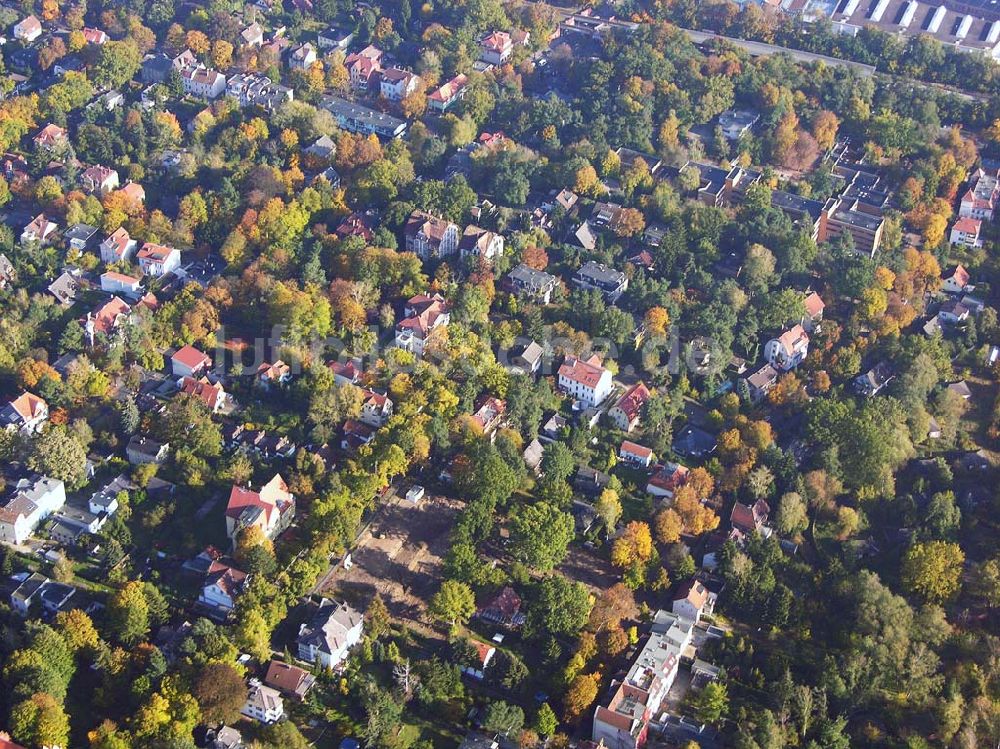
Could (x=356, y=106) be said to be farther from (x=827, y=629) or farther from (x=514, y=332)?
(x=827, y=629)

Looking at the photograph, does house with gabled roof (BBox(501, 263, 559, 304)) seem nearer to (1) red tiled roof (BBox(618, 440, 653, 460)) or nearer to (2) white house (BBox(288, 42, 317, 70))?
(1) red tiled roof (BBox(618, 440, 653, 460))

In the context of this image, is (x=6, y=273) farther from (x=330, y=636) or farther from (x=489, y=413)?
(x=330, y=636)

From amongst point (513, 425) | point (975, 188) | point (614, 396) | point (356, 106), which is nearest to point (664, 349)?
point (614, 396)

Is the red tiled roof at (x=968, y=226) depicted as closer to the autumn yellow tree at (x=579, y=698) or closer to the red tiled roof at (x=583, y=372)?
the red tiled roof at (x=583, y=372)

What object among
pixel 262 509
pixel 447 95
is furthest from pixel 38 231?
pixel 447 95

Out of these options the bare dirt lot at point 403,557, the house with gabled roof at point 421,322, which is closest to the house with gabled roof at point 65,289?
the house with gabled roof at point 421,322

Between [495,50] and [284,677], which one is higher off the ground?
[495,50]
